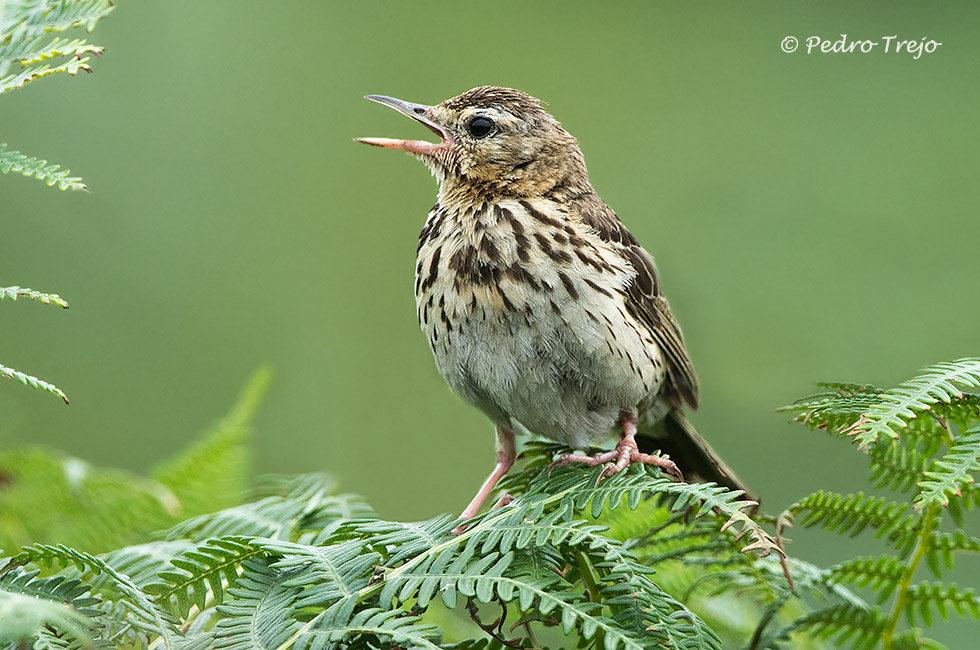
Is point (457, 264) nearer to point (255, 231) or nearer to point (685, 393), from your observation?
point (685, 393)

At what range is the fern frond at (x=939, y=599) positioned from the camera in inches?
64.2

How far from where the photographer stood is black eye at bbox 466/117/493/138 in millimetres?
3211

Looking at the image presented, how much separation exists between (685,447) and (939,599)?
159 cm

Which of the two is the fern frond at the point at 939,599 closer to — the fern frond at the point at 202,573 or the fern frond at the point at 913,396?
the fern frond at the point at 913,396

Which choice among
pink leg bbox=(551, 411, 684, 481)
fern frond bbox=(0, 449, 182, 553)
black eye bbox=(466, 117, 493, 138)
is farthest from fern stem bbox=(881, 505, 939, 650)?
black eye bbox=(466, 117, 493, 138)

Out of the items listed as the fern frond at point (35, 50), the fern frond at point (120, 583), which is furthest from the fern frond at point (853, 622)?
the fern frond at point (35, 50)

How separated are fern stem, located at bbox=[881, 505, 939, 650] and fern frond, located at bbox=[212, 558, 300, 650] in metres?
1.02

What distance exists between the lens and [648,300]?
318 cm

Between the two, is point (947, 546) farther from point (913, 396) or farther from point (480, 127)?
point (480, 127)

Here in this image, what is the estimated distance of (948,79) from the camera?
22.1 feet

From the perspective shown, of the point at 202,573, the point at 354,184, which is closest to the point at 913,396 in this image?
the point at 202,573

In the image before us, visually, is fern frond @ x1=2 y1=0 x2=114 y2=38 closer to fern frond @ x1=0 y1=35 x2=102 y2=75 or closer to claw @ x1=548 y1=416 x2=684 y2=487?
fern frond @ x1=0 y1=35 x2=102 y2=75

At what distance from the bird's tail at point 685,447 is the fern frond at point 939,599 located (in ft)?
4.04

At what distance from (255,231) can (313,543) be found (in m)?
5.90
